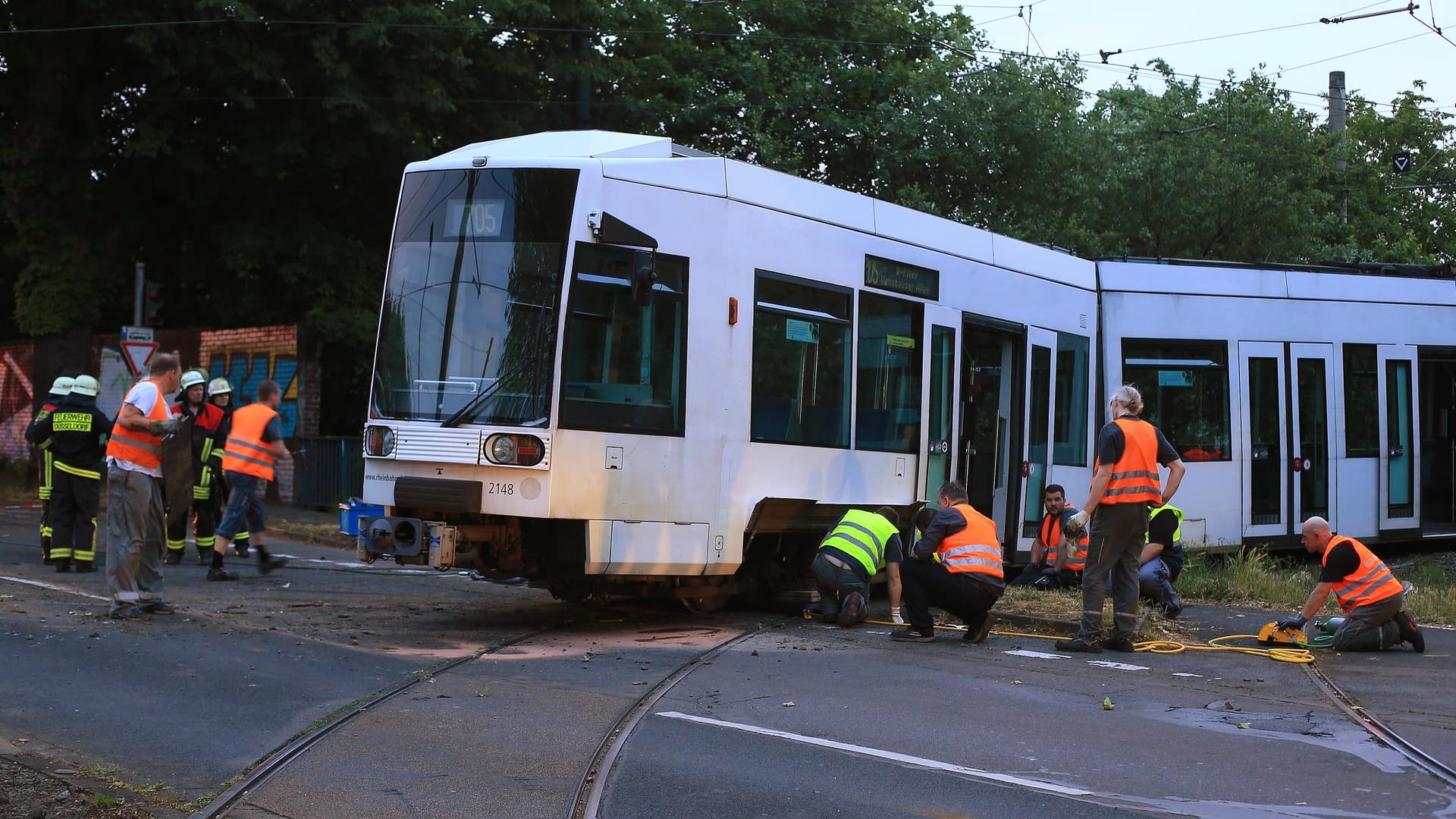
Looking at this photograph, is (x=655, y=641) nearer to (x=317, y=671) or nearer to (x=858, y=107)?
(x=317, y=671)

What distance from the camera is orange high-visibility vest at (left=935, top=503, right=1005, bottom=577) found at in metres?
9.83

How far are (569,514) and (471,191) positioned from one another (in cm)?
224

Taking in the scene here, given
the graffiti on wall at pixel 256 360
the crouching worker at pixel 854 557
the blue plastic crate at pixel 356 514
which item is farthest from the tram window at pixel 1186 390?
the graffiti on wall at pixel 256 360

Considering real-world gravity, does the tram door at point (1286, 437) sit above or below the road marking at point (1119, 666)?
above

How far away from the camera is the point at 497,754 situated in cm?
605

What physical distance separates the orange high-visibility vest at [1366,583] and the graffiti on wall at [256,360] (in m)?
17.4

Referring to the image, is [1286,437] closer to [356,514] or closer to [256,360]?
[356,514]

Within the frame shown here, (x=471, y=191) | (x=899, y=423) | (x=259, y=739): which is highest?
(x=471, y=191)

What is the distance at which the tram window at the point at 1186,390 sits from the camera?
15352 millimetres

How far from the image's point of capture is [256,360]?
952 inches

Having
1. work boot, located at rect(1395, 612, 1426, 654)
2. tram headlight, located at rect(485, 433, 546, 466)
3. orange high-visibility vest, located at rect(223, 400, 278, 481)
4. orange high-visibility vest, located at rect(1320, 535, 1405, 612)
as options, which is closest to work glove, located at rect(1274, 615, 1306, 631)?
orange high-visibility vest, located at rect(1320, 535, 1405, 612)

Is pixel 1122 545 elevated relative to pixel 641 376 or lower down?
lower down

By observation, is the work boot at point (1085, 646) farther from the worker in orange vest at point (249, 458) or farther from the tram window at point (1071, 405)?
the worker in orange vest at point (249, 458)

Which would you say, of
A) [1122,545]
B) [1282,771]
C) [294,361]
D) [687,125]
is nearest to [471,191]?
[1122,545]
